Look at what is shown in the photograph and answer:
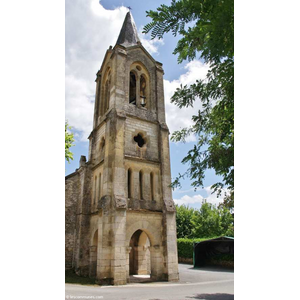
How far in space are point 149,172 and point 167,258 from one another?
14.4 feet

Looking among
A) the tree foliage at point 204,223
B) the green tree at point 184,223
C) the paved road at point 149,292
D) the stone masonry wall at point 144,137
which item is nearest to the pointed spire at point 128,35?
the stone masonry wall at point 144,137

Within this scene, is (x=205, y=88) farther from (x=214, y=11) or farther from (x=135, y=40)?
(x=135, y=40)

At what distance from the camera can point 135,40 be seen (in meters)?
16.7

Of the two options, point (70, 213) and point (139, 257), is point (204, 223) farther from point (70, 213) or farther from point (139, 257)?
point (70, 213)

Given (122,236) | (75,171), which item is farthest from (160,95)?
(122,236)

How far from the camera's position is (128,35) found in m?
16.7

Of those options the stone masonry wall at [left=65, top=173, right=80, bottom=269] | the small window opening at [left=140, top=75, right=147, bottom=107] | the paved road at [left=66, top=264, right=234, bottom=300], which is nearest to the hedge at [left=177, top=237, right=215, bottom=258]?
the stone masonry wall at [left=65, top=173, right=80, bottom=269]

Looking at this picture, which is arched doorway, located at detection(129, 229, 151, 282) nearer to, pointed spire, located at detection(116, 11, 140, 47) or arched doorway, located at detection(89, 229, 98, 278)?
arched doorway, located at detection(89, 229, 98, 278)

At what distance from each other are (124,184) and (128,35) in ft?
35.2

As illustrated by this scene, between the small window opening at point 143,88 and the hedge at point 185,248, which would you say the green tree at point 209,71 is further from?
the hedge at point 185,248

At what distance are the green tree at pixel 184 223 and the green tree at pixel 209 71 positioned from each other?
30276mm

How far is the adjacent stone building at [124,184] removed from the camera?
36.0 ft

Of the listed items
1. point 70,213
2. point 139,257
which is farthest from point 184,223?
point 70,213

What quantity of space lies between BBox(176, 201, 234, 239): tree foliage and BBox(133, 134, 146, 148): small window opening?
65.2 ft
